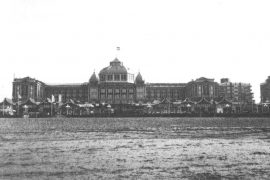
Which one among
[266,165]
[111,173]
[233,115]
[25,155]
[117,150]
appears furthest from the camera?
[233,115]

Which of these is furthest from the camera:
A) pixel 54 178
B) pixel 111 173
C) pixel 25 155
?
pixel 25 155

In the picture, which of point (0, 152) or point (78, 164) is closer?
point (78, 164)

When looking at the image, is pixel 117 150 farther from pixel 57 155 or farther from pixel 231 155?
pixel 231 155

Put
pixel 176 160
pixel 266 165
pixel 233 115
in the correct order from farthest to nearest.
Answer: pixel 233 115, pixel 176 160, pixel 266 165

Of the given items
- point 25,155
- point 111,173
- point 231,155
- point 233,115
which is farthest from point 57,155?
point 233,115

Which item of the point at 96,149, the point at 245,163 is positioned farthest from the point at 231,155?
the point at 96,149

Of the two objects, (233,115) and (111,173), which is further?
(233,115)

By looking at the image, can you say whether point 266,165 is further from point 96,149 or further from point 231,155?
point 96,149

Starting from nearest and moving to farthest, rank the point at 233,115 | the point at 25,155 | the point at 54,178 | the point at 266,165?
the point at 54,178, the point at 266,165, the point at 25,155, the point at 233,115
